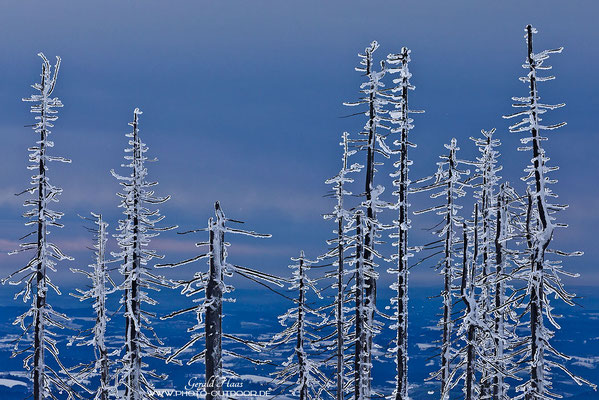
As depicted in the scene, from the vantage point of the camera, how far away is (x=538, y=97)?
979 inches

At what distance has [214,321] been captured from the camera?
1403 cm

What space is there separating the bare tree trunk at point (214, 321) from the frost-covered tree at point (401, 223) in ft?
60.1

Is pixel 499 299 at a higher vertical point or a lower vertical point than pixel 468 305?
higher

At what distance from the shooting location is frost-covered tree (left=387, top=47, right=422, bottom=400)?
31297 mm

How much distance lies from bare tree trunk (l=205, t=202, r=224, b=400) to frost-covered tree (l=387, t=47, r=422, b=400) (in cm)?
1832

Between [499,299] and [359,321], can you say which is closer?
[359,321]

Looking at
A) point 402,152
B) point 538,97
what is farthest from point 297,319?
point 538,97

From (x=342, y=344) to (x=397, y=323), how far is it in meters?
2.98

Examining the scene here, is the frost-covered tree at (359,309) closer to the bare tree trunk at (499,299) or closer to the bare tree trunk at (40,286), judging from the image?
the bare tree trunk at (499,299)

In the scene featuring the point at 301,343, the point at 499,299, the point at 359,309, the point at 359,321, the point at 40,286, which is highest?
the point at 40,286

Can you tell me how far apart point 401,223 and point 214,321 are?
19173 millimetres

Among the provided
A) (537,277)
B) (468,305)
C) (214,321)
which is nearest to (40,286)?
(468,305)

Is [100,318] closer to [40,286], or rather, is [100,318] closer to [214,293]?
[40,286]

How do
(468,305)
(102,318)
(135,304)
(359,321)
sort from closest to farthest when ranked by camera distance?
(468,305) < (359,321) < (135,304) < (102,318)
